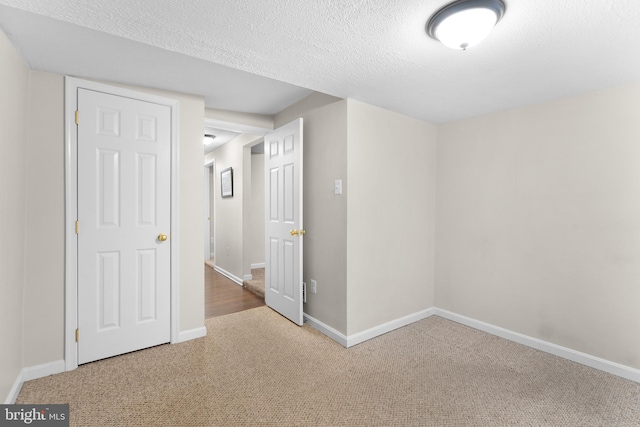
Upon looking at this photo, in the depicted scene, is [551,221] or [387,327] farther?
[387,327]

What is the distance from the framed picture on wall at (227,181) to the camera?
498 centimetres

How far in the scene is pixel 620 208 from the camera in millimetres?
2225

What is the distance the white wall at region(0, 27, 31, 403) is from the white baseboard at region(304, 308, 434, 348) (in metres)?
2.14

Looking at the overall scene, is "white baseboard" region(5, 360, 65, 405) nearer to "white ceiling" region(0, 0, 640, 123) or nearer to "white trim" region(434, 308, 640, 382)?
"white ceiling" region(0, 0, 640, 123)

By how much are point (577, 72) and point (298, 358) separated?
283cm

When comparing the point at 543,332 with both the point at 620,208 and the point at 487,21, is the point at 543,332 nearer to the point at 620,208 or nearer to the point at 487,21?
the point at 620,208

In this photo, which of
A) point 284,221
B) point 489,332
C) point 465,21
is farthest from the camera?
point 284,221

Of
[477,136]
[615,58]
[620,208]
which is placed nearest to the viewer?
[615,58]

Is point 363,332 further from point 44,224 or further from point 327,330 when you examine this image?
point 44,224

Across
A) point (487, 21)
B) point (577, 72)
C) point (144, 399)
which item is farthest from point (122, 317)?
point (577, 72)

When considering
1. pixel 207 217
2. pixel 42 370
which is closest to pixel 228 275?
pixel 207 217

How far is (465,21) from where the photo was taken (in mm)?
1381

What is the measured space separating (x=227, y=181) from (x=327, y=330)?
3.27 meters

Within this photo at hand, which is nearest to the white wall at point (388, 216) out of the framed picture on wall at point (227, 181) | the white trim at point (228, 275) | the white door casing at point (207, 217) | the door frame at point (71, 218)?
the door frame at point (71, 218)
